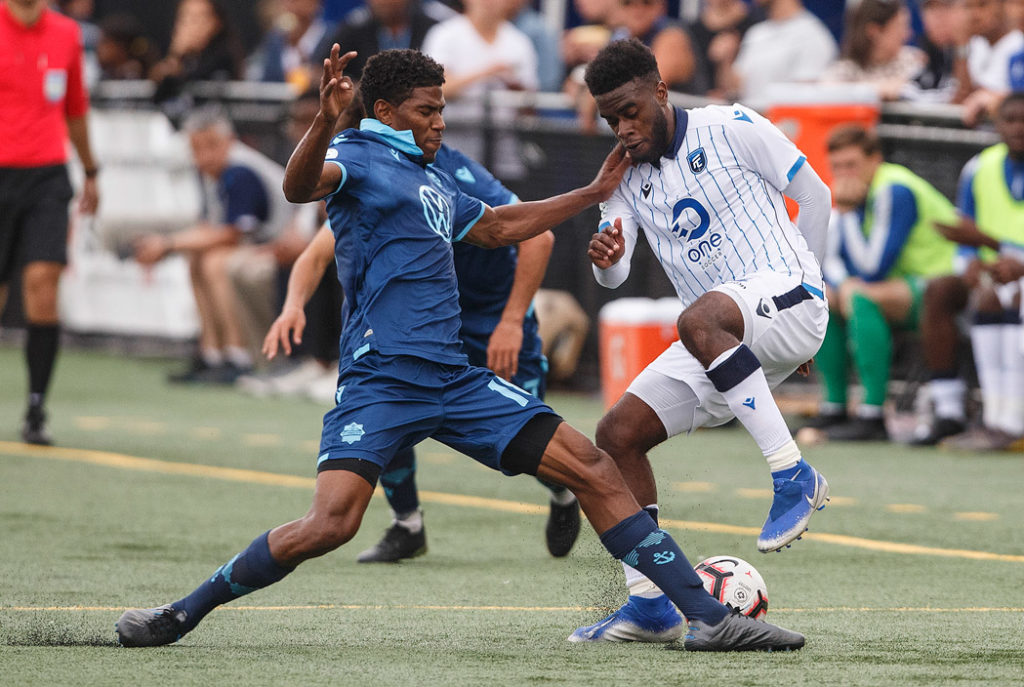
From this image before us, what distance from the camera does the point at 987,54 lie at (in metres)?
11.7

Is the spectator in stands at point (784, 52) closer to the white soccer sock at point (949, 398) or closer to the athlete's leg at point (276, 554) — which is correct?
the white soccer sock at point (949, 398)

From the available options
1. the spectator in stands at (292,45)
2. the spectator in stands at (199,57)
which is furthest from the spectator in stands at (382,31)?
the spectator in stands at (199,57)

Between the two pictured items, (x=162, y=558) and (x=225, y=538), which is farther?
(x=225, y=538)

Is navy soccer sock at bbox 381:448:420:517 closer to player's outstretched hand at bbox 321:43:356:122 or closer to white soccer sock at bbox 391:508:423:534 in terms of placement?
white soccer sock at bbox 391:508:423:534

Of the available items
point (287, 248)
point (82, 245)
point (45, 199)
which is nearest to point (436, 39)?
point (287, 248)

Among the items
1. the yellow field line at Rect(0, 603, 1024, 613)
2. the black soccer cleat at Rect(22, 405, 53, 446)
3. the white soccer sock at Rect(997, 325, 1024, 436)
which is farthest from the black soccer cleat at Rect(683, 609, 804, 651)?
the black soccer cleat at Rect(22, 405, 53, 446)

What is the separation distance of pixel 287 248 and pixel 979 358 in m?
5.84

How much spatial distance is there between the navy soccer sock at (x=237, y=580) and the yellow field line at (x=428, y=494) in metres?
3.21

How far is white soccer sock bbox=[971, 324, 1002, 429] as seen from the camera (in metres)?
10.8

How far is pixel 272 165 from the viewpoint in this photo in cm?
1536

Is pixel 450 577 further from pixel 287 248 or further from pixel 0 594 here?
pixel 287 248

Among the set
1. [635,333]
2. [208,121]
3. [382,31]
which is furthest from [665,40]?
[208,121]

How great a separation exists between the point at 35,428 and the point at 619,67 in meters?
5.87

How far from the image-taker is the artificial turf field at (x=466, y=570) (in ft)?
16.5
